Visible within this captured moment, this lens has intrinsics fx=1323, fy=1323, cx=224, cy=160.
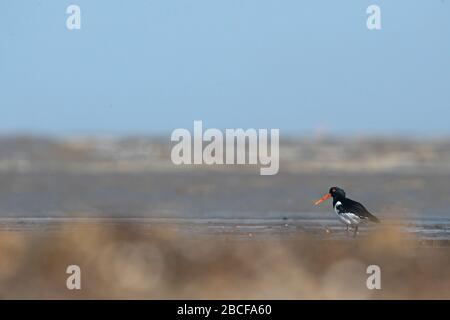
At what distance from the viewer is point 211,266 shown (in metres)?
16.3

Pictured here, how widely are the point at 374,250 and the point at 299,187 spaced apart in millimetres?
18942

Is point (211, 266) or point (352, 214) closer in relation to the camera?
point (211, 266)

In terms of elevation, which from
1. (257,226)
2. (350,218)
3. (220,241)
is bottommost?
(220,241)

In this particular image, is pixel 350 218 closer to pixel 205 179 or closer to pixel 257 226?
pixel 257 226

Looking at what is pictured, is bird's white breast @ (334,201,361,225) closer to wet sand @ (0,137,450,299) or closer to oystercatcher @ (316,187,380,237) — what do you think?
oystercatcher @ (316,187,380,237)

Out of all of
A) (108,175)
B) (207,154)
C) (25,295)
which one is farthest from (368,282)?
(207,154)

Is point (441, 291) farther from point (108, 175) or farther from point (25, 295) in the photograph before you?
point (108, 175)

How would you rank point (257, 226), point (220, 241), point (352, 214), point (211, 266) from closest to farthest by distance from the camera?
1. point (211, 266)
2. point (220, 241)
3. point (352, 214)
4. point (257, 226)

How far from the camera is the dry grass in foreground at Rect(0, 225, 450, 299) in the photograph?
15.4 meters

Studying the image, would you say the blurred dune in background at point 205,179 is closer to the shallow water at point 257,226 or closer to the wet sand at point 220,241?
the wet sand at point 220,241

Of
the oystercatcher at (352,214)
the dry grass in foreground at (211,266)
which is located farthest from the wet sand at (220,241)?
the oystercatcher at (352,214)

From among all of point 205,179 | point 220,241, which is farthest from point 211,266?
point 205,179

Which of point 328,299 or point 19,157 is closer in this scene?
point 328,299

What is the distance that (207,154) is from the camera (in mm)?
49906
